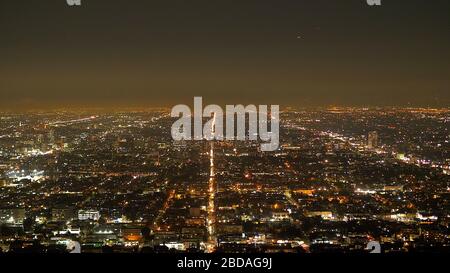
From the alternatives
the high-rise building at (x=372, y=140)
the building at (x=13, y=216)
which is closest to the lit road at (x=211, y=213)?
the building at (x=13, y=216)

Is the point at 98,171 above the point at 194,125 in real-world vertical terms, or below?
below

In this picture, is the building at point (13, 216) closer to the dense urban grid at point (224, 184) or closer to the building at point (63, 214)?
the dense urban grid at point (224, 184)

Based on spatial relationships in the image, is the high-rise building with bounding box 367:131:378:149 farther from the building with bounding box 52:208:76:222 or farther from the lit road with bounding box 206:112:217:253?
the building with bounding box 52:208:76:222

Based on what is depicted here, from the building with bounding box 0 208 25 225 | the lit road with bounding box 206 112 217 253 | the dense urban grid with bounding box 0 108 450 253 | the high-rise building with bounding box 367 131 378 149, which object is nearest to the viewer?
the lit road with bounding box 206 112 217 253

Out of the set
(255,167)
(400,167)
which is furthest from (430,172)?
(255,167)

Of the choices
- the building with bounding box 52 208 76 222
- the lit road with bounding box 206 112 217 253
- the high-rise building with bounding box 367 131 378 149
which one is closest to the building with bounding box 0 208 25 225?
the building with bounding box 52 208 76 222

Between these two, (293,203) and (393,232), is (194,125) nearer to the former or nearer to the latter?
(293,203)

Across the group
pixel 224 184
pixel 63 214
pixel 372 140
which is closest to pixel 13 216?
pixel 63 214
